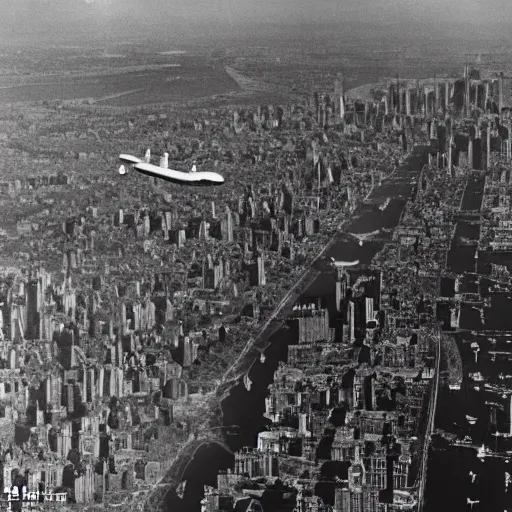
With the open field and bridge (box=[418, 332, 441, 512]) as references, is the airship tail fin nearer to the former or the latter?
the open field

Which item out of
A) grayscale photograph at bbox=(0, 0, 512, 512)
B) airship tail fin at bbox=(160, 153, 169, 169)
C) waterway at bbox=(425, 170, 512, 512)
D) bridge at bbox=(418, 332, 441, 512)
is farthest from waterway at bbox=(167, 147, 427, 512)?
airship tail fin at bbox=(160, 153, 169, 169)

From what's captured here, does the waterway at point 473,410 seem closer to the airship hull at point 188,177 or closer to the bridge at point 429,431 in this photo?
the bridge at point 429,431

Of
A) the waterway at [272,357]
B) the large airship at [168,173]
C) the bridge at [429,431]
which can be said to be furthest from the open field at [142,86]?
the bridge at [429,431]

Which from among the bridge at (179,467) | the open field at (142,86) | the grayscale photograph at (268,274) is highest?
the open field at (142,86)

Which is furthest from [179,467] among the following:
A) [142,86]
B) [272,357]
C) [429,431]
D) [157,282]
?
[142,86]

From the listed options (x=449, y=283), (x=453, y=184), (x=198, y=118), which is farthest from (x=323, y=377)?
(x=198, y=118)

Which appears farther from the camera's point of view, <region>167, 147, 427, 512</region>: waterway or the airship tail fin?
the airship tail fin

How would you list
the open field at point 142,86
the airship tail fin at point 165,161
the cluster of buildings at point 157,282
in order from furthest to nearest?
the open field at point 142,86 < the airship tail fin at point 165,161 < the cluster of buildings at point 157,282
